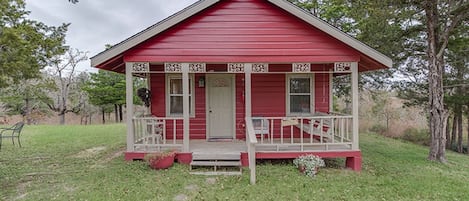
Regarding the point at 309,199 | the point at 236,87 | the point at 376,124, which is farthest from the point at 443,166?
the point at 376,124

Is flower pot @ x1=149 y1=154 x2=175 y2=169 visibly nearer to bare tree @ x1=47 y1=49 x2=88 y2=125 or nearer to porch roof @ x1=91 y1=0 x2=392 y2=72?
porch roof @ x1=91 y1=0 x2=392 y2=72

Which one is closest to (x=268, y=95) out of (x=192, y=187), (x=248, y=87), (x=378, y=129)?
(x=248, y=87)

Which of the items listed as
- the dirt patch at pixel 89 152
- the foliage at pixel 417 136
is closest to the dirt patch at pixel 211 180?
the dirt patch at pixel 89 152

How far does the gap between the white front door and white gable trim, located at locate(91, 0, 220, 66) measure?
2.28 m

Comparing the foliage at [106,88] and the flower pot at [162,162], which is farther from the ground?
the foliage at [106,88]

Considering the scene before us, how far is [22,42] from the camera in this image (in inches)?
367

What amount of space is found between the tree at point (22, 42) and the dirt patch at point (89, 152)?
367 centimetres

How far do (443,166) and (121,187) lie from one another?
8.15 metres

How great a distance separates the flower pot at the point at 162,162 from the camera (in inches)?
237

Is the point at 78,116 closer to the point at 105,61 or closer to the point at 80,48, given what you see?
the point at 80,48

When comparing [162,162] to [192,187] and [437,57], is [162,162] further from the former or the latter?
[437,57]

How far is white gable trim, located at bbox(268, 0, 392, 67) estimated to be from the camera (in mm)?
6312

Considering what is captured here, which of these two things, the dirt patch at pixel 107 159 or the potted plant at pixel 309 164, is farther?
the dirt patch at pixel 107 159

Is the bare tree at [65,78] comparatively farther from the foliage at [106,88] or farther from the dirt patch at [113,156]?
the dirt patch at [113,156]
